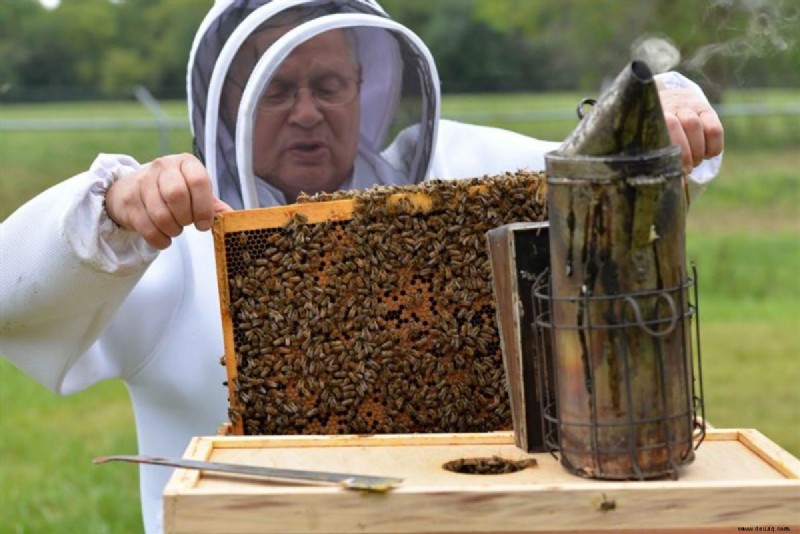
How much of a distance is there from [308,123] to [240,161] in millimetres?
235

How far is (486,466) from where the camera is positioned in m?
2.10

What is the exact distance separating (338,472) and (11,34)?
80.6ft

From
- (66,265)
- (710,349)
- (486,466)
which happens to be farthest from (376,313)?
Result: (710,349)

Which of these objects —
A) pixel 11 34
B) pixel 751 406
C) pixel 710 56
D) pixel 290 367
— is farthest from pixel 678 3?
pixel 11 34

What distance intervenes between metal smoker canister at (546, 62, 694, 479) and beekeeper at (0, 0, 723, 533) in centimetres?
71

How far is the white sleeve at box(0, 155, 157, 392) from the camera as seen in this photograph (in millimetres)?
2451

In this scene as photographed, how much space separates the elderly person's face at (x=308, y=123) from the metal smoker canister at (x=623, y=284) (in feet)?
4.17

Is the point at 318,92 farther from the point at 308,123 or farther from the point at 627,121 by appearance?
the point at 627,121

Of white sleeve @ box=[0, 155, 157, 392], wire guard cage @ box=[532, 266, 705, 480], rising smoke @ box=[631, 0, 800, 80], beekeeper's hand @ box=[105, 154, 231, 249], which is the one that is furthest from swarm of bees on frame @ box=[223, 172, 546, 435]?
rising smoke @ box=[631, 0, 800, 80]

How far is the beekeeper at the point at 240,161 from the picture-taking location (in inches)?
105

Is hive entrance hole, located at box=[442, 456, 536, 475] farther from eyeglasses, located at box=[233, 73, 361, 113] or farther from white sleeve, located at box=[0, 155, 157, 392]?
eyeglasses, located at box=[233, 73, 361, 113]

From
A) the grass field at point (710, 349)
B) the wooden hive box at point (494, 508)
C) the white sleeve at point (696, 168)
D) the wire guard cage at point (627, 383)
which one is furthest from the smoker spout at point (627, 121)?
the grass field at point (710, 349)

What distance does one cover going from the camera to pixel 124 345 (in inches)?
123

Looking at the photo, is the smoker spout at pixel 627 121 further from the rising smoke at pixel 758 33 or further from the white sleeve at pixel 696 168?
the rising smoke at pixel 758 33
